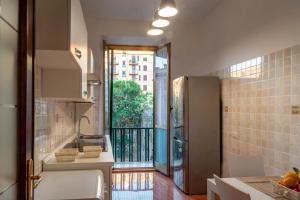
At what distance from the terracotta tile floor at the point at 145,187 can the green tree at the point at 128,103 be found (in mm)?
1085

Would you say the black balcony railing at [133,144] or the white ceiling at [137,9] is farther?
the black balcony railing at [133,144]

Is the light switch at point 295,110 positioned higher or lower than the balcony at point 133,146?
higher

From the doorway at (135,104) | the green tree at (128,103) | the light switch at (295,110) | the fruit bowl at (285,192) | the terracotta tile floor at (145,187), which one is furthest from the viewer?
the green tree at (128,103)

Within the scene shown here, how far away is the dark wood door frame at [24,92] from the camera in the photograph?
1.09m

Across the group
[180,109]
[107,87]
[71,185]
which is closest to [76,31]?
[71,185]

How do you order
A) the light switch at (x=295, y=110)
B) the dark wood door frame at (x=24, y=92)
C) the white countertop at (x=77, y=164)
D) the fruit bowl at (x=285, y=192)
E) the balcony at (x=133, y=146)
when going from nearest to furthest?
the dark wood door frame at (x=24, y=92) → the fruit bowl at (x=285, y=192) → the white countertop at (x=77, y=164) → the light switch at (x=295, y=110) → the balcony at (x=133, y=146)

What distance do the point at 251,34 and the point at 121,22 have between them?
2343mm

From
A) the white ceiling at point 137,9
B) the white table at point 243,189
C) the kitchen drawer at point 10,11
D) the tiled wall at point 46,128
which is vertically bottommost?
the white table at point 243,189

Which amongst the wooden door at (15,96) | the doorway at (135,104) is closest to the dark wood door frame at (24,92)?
the wooden door at (15,96)

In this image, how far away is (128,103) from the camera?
5.57m

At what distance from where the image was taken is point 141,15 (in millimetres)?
4500

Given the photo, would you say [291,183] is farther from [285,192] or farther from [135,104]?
[135,104]

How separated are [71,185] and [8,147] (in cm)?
82

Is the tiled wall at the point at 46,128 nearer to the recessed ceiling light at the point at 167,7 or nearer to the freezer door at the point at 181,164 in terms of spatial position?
the recessed ceiling light at the point at 167,7
